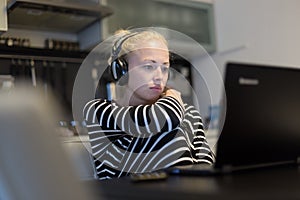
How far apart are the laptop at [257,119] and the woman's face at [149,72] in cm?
35

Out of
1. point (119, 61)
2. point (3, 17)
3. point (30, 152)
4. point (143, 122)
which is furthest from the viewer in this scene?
point (3, 17)

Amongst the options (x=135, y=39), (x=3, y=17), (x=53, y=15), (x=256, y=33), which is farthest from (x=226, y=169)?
(x=256, y=33)

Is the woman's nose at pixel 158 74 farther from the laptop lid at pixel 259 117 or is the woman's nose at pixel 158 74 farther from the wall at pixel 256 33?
the wall at pixel 256 33

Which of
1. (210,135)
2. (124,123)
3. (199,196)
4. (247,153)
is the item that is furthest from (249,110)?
(210,135)

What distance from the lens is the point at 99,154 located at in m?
1.05

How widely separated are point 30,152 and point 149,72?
782mm

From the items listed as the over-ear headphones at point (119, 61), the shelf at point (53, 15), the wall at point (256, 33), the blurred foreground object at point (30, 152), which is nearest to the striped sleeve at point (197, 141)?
the over-ear headphones at point (119, 61)

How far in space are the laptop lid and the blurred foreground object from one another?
16.1 inches

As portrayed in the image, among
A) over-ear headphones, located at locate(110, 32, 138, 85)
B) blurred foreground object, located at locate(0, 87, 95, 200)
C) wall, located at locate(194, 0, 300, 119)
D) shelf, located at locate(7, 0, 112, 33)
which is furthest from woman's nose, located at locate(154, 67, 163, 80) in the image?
wall, located at locate(194, 0, 300, 119)

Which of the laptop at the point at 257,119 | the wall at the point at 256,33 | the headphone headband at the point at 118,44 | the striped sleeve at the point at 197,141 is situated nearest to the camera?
the laptop at the point at 257,119

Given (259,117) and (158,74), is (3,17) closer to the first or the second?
(158,74)

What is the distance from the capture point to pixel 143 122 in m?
0.93

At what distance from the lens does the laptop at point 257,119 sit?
68 cm

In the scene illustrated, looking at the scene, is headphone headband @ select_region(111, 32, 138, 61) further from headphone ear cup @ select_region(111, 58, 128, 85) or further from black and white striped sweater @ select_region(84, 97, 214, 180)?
black and white striped sweater @ select_region(84, 97, 214, 180)
